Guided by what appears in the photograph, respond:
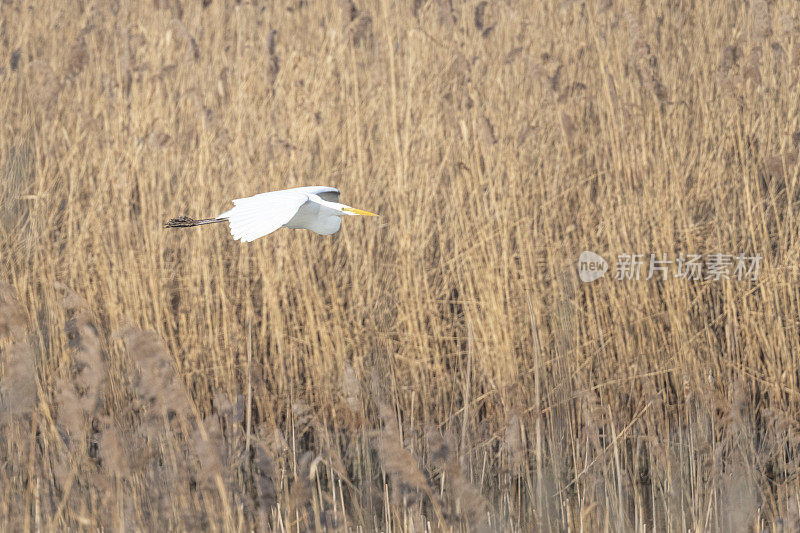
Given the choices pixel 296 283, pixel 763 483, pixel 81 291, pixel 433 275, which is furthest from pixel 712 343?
pixel 81 291

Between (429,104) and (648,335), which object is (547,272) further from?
(429,104)

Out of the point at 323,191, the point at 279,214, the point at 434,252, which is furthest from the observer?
the point at 434,252

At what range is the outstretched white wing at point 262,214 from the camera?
2.90 ft

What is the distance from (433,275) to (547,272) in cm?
29

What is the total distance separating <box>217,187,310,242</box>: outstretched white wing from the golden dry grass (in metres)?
0.57

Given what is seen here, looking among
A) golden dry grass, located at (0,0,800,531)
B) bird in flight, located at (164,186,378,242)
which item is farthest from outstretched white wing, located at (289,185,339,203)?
Result: golden dry grass, located at (0,0,800,531)

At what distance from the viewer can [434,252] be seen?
216 centimetres

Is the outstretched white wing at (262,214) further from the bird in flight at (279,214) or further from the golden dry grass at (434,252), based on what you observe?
the golden dry grass at (434,252)

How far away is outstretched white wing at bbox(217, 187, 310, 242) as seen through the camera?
2.90 feet

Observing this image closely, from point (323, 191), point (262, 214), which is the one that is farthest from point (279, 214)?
point (323, 191)

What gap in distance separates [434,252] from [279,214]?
1255mm

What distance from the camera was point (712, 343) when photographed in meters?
1.91

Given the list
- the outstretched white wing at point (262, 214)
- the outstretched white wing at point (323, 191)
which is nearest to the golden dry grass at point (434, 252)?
the outstretched white wing at point (323, 191)

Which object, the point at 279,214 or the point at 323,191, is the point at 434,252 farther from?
the point at 279,214
